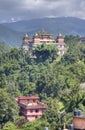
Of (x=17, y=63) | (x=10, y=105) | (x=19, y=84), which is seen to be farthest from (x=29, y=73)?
(x=10, y=105)

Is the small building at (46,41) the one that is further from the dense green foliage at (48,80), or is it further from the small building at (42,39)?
the dense green foliage at (48,80)

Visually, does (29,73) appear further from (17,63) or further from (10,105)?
(10,105)

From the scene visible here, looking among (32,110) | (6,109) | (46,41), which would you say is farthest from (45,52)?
(6,109)

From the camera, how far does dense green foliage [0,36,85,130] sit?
3809 cm

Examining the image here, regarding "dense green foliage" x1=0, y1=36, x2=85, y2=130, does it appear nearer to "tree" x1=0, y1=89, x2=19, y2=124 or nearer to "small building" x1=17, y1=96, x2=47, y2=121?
"tree" x1=0, y1=89, x2=19, y2=124

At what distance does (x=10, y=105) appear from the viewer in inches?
1596

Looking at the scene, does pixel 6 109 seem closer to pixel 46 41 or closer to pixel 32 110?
pixel 32 110

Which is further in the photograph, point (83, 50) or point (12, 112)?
point (83, 50)

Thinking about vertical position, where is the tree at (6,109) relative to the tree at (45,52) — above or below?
below

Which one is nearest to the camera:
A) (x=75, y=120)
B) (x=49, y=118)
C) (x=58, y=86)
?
(x=75, y=120)

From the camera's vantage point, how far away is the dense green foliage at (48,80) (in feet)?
125

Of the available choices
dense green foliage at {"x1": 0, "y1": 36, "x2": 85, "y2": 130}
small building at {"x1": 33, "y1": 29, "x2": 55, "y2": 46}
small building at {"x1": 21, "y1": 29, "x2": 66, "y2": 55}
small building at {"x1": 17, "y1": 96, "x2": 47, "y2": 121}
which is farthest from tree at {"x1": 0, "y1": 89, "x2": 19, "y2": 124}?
small building at {"x1": 33, "y1": 29, "x2": 55, "y2": 46}

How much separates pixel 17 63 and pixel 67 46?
48.4 feet

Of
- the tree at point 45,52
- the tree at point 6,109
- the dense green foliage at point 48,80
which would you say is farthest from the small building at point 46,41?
the tree at point 6,109
